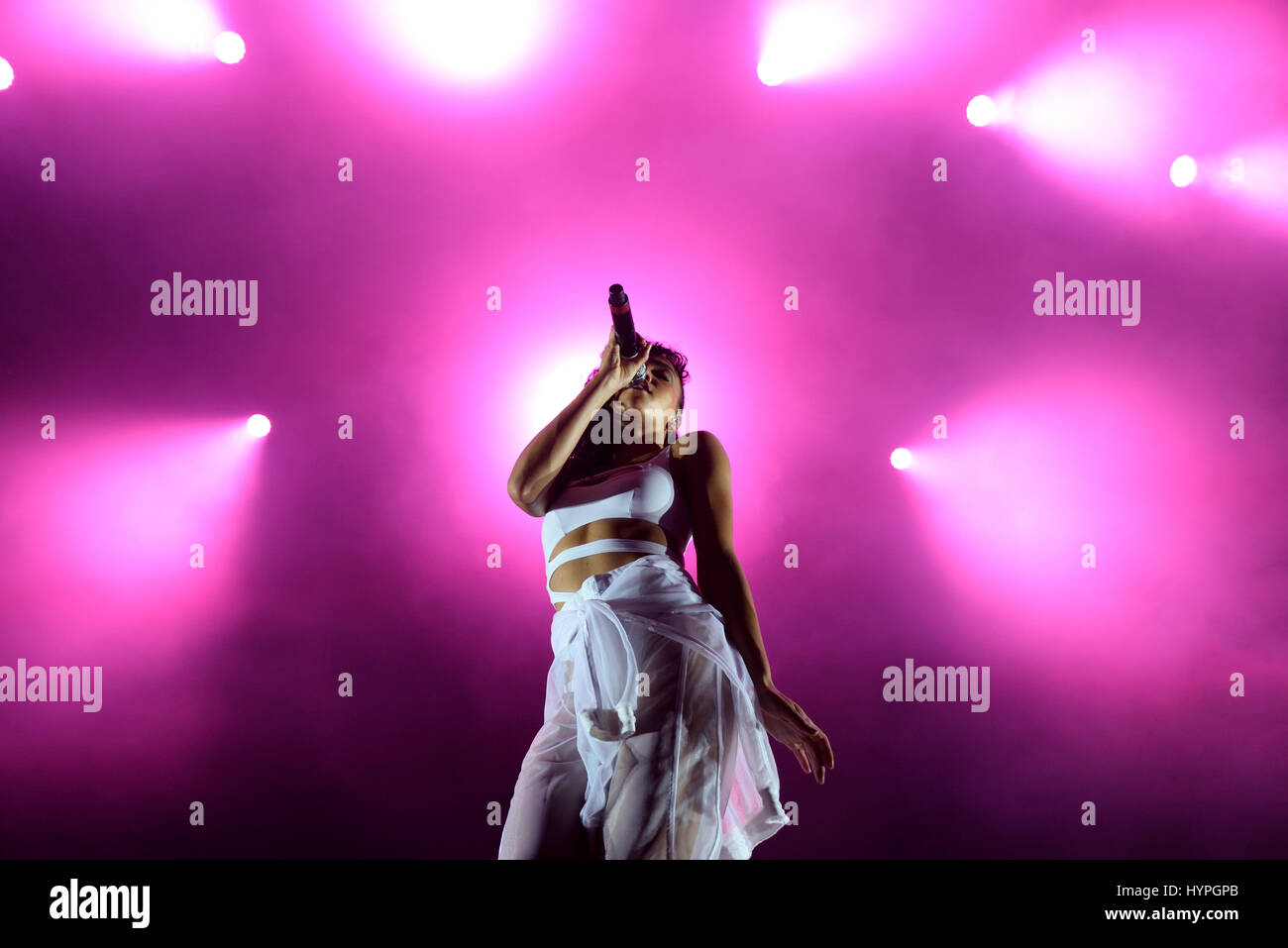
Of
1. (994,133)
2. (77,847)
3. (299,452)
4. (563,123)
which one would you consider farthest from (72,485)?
(994,133)

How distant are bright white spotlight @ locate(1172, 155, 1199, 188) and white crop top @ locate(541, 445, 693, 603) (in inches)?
90.6

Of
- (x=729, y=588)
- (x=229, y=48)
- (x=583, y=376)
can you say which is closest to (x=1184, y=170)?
(x=583, y=376)

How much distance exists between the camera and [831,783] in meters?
2.97

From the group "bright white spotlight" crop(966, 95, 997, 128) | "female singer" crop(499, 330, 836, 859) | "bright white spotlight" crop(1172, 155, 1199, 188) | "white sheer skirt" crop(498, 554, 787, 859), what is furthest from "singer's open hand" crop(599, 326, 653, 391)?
"bright white spotlight" crop(1172, 155, 1199, 188)

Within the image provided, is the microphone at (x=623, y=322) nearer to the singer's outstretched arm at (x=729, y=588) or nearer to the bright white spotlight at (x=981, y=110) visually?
the singer's outstretched arm at (x=729, y=588)

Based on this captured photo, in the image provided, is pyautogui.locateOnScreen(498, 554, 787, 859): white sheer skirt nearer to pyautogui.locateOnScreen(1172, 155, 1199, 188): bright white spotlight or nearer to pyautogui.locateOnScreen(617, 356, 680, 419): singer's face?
pyautogui.locateOnScreen(617, 356, 680, 419): singer's face

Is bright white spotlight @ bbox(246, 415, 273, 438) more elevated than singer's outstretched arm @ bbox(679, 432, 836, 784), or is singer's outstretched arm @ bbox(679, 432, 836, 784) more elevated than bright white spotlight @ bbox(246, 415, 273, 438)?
bright white spotlight @ bbox(246, 415, 273, 438)

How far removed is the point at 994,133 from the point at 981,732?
1.92 m

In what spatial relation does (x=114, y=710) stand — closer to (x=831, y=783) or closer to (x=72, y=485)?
(x=72, y=485)

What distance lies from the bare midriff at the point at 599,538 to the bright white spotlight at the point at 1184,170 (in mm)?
2387

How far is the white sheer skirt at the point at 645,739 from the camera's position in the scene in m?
1.46

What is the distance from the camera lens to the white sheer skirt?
1455 mm

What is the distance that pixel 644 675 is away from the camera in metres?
1.50

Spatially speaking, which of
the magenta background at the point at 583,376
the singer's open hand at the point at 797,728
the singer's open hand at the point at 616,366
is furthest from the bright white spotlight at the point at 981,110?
the singer's open hand at the point at 797,728
